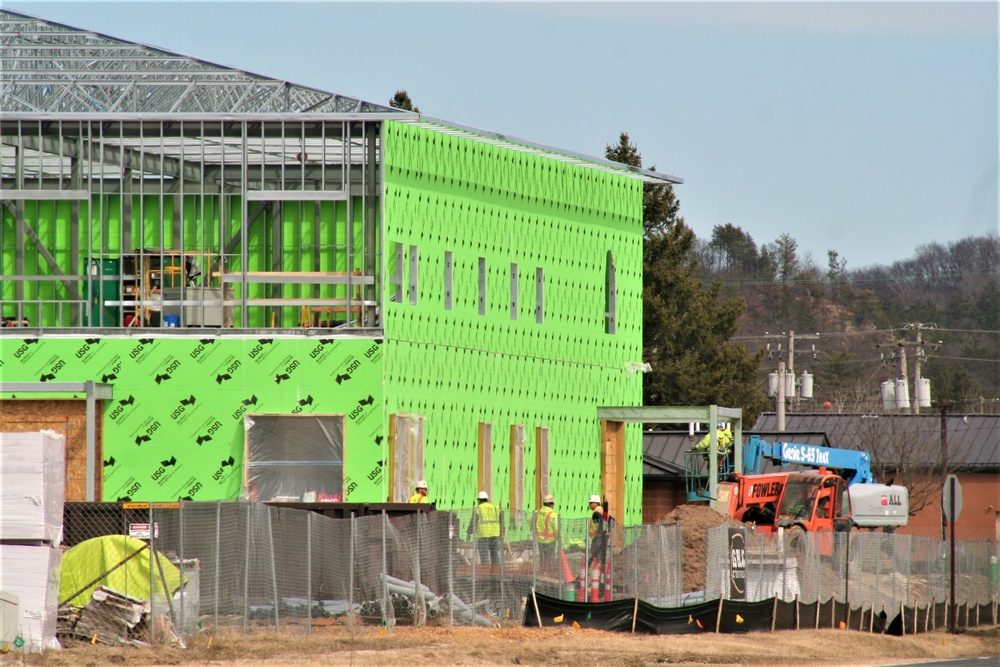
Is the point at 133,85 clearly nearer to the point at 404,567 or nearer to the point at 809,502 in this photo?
the point at 404,567

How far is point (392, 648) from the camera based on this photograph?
24.3 m

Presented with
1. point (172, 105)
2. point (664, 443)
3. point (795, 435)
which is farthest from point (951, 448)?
point (172, 105)

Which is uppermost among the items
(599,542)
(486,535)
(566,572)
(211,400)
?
(211,400)

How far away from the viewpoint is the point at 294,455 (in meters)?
35.0

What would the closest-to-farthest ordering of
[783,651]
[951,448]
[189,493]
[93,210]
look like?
[783,651] → [189,493] → [93,210] → [951,448]

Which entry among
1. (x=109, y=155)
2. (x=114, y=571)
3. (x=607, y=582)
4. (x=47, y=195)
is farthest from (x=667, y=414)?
(x=114, y=571)

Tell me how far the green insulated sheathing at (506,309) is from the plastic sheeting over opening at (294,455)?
1.52m

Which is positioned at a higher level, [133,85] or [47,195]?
[133,85]

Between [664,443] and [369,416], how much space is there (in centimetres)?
2770

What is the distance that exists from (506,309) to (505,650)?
16.7 meters

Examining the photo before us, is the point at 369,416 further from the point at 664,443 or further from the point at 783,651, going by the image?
the point at 664,443

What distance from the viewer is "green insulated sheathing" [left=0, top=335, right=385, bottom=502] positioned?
34844mm

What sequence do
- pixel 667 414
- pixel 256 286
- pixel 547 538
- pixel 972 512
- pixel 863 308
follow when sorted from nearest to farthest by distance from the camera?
pixel 547 538 < pixel 256 286 < pixel 667 414 < pixel 972 512 < pixel 863 308

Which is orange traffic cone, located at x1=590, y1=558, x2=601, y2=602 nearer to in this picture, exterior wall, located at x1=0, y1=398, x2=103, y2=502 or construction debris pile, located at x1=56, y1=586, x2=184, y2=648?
construction debris pile, located at x1=56, y1=586, x2=184, y2=648
